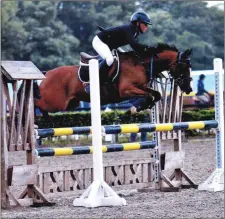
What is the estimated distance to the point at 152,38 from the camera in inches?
1239

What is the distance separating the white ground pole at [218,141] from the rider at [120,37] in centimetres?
84

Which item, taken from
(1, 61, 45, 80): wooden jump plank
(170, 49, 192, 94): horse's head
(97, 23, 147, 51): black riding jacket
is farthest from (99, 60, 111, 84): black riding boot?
(1, 61, 45, 80): wooden jump plank

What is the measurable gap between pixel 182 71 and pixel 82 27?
2402 cm

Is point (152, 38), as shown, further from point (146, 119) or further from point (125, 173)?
point (125, 173)

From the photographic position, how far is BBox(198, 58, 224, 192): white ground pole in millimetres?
7336

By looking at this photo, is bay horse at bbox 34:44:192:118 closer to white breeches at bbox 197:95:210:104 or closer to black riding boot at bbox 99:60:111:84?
black riding boot at bbox 99:60:111:84

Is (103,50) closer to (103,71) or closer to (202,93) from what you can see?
(103,71)

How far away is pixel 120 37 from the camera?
7.82 m

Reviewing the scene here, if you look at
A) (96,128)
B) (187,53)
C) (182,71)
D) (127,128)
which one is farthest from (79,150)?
(187,53)

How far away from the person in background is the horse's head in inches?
472

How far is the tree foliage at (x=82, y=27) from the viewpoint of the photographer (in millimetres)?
28438

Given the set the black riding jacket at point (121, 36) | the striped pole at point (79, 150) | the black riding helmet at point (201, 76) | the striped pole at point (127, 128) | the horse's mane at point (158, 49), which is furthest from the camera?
the black riding helmet at point (201, 76)

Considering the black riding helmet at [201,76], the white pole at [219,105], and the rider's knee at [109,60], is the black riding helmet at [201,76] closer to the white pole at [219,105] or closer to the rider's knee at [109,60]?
the rider's knee at [109,60]

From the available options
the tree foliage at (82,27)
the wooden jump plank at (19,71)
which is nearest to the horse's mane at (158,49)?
the wooden jump plank at (19,71)
